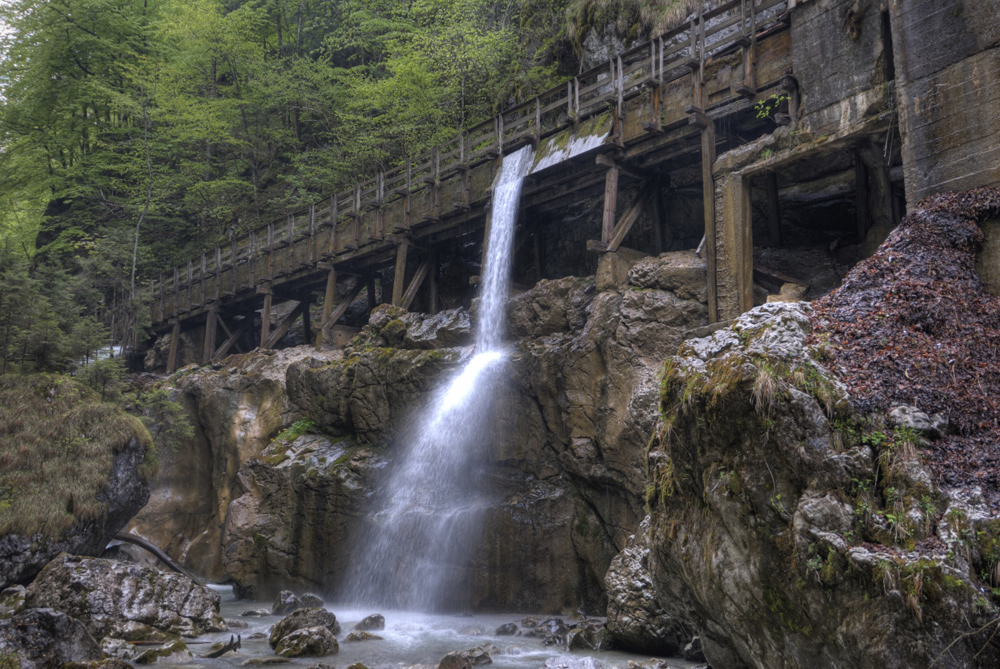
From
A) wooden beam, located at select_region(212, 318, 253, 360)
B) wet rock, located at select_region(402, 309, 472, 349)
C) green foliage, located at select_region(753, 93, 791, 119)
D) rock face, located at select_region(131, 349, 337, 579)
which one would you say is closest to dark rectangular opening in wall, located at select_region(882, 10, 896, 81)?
green foliage, located at select_region(753, 93, 791, 119)

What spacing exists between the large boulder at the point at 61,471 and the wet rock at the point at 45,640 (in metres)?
4.34

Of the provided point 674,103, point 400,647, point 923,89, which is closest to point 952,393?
point 923,89

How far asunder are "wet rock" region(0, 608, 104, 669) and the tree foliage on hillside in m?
20.2

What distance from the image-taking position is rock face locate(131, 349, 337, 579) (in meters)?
18.4

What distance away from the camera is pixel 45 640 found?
25.4ft

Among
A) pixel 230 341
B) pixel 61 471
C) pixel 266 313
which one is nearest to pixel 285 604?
pixel 61 471

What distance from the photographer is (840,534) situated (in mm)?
4828

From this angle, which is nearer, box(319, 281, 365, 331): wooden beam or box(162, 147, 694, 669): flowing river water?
box(162, 147, 694, 669): flowing river water

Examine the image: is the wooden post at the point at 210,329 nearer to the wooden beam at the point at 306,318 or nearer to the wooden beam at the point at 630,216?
the wooden beam at the point at 306,318

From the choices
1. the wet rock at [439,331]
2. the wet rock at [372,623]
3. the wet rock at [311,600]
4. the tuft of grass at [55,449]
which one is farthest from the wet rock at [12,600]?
the wet rock at [439,331]

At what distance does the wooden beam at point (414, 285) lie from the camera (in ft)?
64.4

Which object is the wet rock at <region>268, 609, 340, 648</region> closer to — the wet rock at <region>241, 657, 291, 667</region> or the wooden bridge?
the wet rock at <region>241, 657, 291, 667</region>

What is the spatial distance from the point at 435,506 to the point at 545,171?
7.35 m

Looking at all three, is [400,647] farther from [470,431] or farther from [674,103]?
[674,103]
